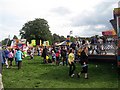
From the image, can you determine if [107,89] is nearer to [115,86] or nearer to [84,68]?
[115,86]

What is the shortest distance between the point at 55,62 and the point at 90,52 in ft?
12.6

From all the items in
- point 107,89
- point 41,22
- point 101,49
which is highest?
point 41,22

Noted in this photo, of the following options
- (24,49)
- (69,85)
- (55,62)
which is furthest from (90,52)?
(24,49)

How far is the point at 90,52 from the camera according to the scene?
2766 centimetres

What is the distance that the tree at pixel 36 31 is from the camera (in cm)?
11531

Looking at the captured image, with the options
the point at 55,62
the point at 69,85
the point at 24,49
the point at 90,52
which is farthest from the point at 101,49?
the point at 24,49

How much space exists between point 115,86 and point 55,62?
46.2 feet

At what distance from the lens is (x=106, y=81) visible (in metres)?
15.0

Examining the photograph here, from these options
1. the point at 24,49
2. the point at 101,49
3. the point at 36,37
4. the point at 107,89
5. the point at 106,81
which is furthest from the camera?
the point at 36,37

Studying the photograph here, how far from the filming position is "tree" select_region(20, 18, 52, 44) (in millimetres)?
115312

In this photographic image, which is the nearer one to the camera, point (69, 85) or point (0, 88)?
point (0, 88)

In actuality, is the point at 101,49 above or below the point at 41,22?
below

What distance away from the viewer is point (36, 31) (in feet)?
385

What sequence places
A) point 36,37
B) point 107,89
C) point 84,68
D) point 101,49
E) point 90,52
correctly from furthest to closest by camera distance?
point 36,37
point 90,52
point 101,49
point 84,68
point 107,89
